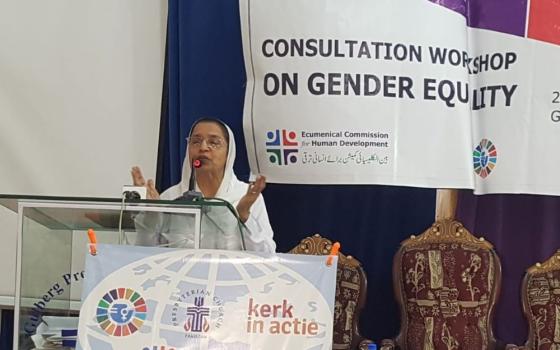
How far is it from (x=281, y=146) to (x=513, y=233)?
1000mm

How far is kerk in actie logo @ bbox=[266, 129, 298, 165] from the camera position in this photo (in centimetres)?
264

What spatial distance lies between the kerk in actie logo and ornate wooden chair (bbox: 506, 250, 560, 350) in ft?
3.17

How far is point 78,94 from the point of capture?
3.03m

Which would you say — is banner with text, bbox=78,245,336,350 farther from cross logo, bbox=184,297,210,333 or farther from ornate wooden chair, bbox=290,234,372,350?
ornate wooden chair, bbox=290,234,372,350

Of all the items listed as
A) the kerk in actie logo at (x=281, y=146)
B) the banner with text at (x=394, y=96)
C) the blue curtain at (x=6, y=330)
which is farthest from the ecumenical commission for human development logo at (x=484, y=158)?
the blue curtain at (x=6, y=330)

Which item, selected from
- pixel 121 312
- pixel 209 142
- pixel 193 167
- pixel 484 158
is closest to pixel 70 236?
pixel 121 312

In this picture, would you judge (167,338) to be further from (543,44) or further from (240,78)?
(543,44)

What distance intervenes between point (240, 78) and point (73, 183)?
0.80 metres

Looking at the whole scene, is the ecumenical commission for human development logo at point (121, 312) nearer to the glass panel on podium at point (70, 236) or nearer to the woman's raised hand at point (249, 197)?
the glass panel on podium at point (70, 236)

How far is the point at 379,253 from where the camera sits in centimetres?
293

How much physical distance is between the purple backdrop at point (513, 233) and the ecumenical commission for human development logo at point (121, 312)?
5.37ft

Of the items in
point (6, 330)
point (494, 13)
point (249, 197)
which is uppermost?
point (494, 13)

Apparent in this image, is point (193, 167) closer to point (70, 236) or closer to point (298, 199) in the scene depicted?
point (70, 236)

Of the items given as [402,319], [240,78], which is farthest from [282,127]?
[402,319]
